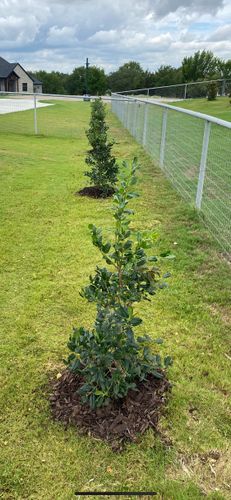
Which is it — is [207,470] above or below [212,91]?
below

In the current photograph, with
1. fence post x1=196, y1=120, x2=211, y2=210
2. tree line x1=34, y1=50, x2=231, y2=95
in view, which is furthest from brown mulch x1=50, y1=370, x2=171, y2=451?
tree line x1=34, y1=50, x2=231, y2=95

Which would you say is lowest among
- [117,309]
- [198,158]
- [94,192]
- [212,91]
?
[94,192]

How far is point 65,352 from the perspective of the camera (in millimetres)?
2650

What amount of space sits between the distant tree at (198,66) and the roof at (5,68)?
81.5ft

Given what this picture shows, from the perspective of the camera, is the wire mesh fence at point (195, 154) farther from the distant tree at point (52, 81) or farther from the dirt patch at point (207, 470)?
the distant tree at point (52, 81)

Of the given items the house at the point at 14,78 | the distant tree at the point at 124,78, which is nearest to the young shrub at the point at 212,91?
the house at the point at 14,78

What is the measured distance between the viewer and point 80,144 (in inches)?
472

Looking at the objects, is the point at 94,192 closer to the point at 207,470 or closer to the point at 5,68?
the point at 207,470

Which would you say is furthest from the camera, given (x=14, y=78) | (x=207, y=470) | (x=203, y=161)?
(x=14, y=78)

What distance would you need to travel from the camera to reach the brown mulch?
80.5 inches

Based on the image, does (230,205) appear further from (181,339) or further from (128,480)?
(128,480)

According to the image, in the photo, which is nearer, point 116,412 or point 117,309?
point 117,309

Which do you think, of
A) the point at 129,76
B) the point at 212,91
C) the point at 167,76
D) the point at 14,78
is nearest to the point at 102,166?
the point at 212,91

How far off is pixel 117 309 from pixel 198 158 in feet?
20.3
